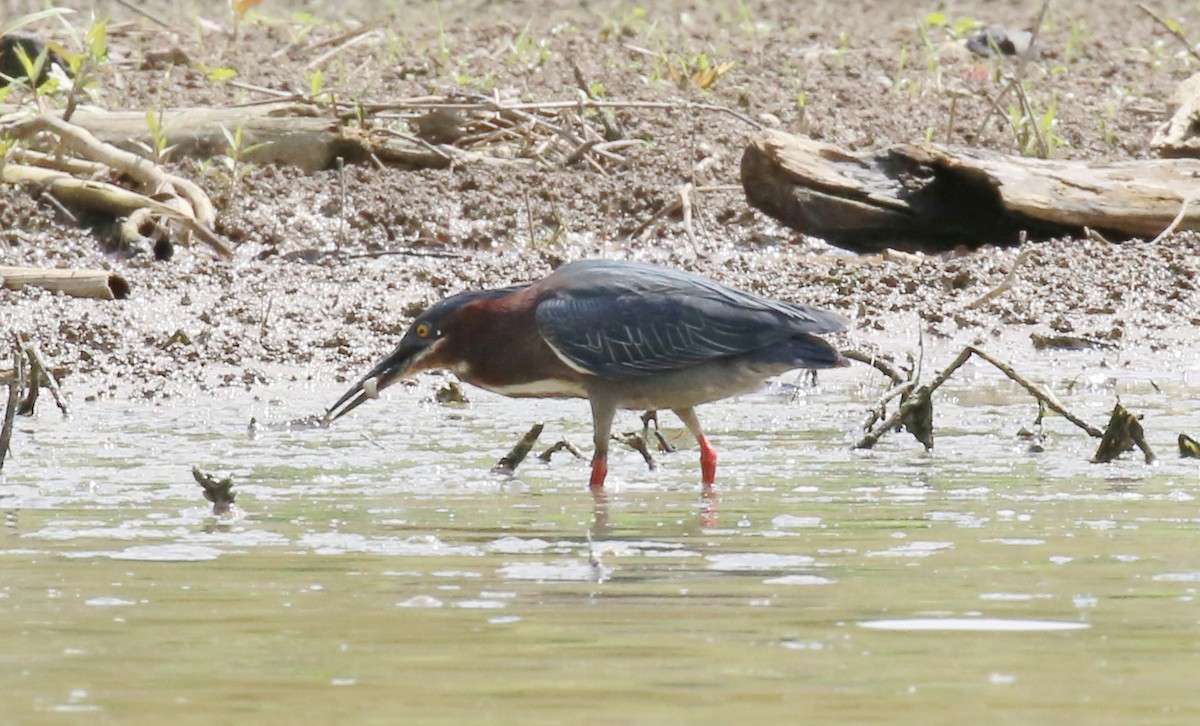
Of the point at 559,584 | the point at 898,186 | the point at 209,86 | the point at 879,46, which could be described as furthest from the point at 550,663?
the point at 879,46

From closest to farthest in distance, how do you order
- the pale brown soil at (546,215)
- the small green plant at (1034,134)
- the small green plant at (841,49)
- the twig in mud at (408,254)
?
the pale brown soil at (546,215) < the twig in mud at (408,254) < the small green plant at (1034,134) < the small green plant at (841,49)

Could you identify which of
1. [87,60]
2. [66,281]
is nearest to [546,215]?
[87,60]

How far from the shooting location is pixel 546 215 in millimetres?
10422

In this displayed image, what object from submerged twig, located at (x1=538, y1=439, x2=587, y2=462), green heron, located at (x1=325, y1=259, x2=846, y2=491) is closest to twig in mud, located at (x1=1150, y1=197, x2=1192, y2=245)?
green heron, located at (x1=325, y1=259, x2=846, y2=491)

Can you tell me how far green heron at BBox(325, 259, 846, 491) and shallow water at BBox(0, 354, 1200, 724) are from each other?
0.82 ft

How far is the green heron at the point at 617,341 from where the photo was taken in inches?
243

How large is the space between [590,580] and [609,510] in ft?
3.99

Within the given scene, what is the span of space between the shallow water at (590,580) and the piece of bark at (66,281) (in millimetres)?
1691

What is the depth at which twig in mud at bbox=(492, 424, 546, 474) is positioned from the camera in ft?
19.9

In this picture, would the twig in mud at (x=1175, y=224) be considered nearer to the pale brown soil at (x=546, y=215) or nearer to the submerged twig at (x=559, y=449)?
the pale brown soil at (x=546, y=215)

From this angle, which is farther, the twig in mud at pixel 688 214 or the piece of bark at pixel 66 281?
the twig in mud at pixel 688 214

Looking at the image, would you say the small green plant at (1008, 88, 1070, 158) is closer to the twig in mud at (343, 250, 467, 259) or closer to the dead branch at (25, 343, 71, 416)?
the twig in mud at (343, 250, 467, 259)


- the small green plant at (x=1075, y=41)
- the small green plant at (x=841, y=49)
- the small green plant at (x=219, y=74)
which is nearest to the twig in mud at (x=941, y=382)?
the small green plant at (x=219, y=74)

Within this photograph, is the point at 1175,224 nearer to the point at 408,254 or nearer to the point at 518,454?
the point at 408,254
